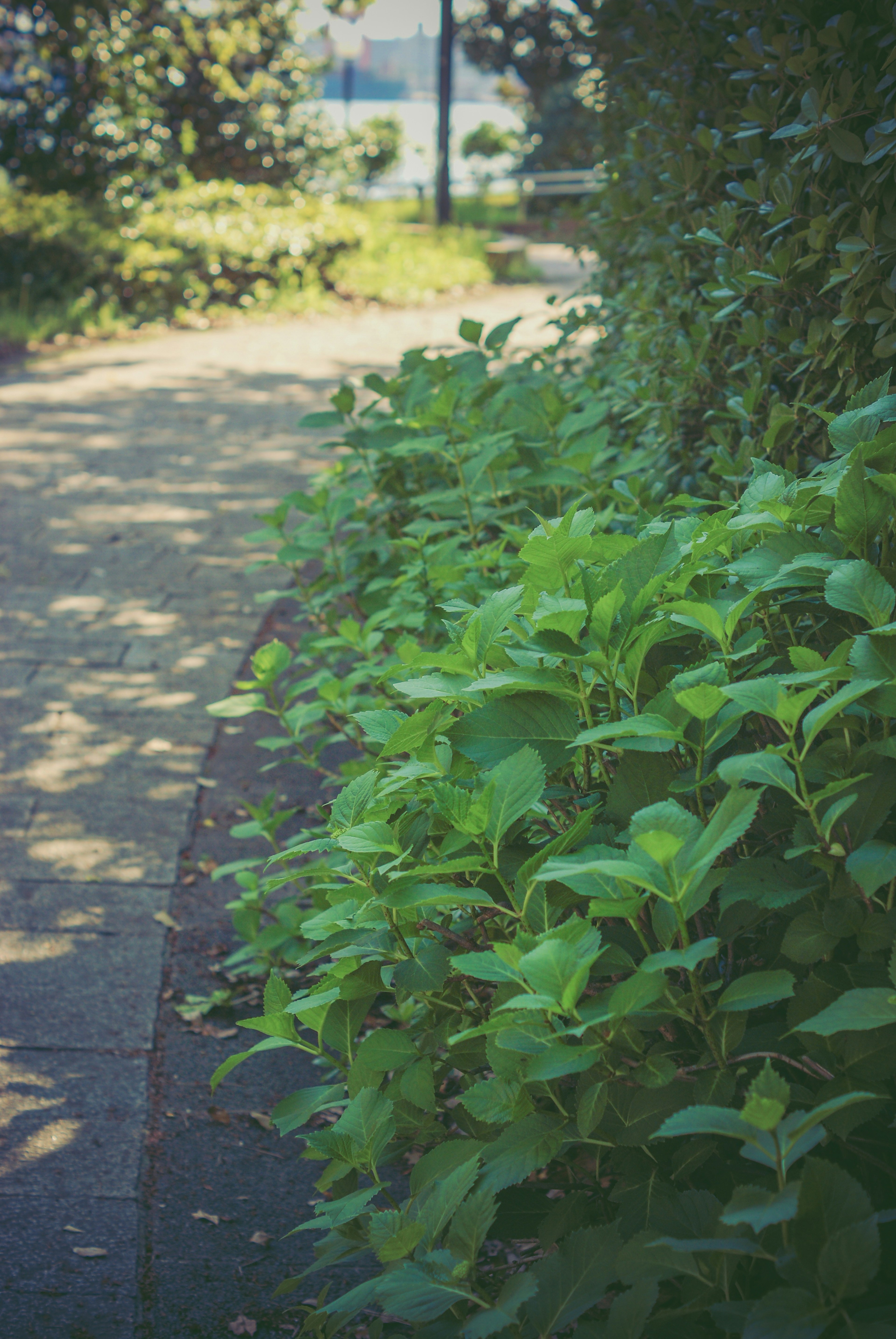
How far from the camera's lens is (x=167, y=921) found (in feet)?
9.81

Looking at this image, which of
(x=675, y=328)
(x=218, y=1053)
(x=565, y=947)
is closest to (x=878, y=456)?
(x=565, y=947)

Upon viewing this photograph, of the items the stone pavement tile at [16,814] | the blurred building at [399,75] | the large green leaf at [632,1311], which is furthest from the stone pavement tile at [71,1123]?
the blurred building at [399,75]

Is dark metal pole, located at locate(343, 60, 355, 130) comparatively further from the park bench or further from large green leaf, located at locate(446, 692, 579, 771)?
large green leaf, located at locate(446, 692, 579, 771)

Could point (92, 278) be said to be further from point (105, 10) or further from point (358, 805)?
point (358, 805)

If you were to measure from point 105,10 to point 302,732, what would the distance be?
1274 cm

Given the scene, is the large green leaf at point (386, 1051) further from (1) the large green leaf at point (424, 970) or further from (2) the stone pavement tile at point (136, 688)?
(2) the stone pavement tile at point (136, 688)

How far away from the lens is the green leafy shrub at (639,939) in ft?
3.39

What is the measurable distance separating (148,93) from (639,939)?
15.3m

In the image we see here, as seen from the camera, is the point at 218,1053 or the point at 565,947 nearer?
the point at 565,947

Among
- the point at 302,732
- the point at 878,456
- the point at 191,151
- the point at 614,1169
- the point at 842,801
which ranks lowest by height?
the point at 302,732

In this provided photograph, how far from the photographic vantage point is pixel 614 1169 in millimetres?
1303

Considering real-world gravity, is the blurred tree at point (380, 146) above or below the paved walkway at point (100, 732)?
above

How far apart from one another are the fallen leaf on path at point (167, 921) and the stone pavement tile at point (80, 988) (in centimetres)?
1

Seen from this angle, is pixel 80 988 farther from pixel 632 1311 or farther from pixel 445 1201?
pixel 632 1311
